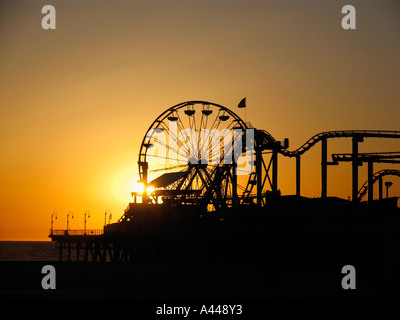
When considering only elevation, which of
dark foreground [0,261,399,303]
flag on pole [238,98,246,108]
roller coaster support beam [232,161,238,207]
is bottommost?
Answer: dark foreground [0,261,399,303]

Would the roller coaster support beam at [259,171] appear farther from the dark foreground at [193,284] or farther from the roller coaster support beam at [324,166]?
the dark foreground at [193,284]

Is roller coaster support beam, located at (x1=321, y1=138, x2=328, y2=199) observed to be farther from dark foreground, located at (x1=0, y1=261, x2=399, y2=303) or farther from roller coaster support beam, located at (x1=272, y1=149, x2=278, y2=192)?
dark foreground, located at (x1=0, y1=261, x2=399, y2=303)

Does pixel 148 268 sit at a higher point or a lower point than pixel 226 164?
lower

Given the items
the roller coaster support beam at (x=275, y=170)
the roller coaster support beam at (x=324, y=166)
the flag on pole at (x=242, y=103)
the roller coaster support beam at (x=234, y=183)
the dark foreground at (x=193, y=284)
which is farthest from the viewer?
the roller coaster support beam at (x=234, y=183)

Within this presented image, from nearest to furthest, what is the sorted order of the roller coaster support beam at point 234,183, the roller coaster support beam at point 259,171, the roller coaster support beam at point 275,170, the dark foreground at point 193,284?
the dark foreground at point 193,284 < the roller coaster support beam at point 275,170 < the roller coaster support beam at point 259,171 < the roller coaster support beam at point 234,183

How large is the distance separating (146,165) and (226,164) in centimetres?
923

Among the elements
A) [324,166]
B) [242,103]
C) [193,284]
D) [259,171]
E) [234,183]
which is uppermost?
[242,103]

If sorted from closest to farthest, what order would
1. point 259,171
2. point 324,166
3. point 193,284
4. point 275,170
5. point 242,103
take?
1. point 193,284
2. point 324,166
3. point 275,170
4. point 259,171
5. point 242,103

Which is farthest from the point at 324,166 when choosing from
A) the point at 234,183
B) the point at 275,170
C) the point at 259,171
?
the point at 234,183

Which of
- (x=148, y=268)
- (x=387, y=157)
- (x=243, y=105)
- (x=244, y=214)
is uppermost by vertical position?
(x=243, y=105)

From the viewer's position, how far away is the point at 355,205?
2456 inches

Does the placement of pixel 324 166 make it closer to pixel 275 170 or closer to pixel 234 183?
pixel 275 170
